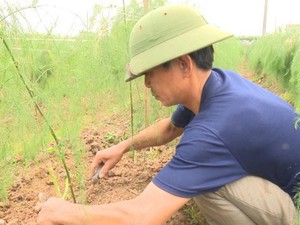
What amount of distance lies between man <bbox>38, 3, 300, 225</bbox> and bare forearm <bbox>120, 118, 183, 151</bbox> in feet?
1.61

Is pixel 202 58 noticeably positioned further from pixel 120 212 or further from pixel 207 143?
pixel 120 212

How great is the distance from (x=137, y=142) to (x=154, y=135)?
3.9 inches

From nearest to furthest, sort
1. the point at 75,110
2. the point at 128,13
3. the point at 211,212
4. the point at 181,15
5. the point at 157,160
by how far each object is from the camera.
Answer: the point at 181,15, the point at 211,212, the point at 75,110, the point at 128,13, the point at 157,160

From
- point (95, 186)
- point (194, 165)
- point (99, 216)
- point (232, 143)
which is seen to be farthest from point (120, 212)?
point (95, 186)

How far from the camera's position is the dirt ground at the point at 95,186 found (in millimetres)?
2135

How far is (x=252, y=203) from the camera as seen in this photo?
168cm

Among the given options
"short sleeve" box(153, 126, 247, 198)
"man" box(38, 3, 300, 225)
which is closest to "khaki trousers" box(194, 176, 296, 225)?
"man" box(38, 3, 300, 225)

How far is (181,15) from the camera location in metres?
1.60

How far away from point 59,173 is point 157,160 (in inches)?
25.9

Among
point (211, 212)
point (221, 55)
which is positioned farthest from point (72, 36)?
point (221, 55)

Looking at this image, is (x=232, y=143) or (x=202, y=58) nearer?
(x=232, y=143)

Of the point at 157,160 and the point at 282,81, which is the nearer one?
the point at 157,160

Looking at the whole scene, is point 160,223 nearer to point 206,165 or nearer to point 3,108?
point 206,165

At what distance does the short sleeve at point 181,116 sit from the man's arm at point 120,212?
697 millimetres
